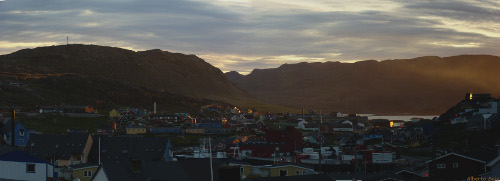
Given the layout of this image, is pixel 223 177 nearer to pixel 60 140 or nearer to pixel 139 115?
pixel 60 140

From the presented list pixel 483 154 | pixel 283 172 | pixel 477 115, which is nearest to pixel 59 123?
pixel 477 115

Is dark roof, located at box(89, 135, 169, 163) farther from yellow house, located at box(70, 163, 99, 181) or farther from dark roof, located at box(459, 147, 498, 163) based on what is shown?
dark roof, located at box(459, 147, 498, 163)

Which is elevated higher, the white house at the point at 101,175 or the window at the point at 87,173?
the white house at the point at 101,175

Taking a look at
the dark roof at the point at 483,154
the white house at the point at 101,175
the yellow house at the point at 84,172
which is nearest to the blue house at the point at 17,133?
the yellow house at the point at 84,172

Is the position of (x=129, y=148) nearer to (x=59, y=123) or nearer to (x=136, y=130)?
(x=136, y=130)

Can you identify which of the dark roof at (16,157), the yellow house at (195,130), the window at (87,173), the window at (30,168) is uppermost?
the dark roof at (16,157)

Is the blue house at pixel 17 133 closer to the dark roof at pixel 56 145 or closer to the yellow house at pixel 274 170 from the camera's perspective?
the dark roof at pixel 56 145
